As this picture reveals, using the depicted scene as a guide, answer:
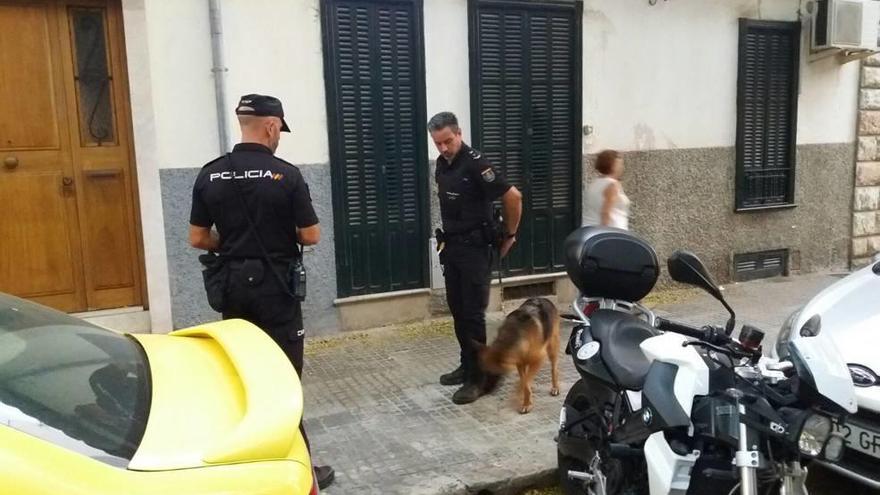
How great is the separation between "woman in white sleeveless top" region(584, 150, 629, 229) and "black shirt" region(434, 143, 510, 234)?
1.16 m

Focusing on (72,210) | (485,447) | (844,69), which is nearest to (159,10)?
(72,210)

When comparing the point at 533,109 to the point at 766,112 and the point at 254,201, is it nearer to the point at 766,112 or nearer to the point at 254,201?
the point at 766,112

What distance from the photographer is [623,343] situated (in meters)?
3.06

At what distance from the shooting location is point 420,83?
257 inches

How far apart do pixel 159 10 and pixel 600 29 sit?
3.93m

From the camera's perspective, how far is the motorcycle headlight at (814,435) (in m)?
2.17

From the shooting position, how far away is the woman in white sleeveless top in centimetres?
570

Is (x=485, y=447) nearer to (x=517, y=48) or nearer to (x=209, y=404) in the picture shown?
(x=209, y=404)

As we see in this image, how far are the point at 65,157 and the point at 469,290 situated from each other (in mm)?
3168

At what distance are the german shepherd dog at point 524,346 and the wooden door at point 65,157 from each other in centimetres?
301

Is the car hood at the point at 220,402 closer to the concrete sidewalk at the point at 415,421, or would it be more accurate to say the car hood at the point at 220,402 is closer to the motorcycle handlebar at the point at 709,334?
the motorcycle handlebar at the point at 709,334

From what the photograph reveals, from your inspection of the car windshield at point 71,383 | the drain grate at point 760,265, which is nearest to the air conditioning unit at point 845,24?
the drain grate at point 760,265

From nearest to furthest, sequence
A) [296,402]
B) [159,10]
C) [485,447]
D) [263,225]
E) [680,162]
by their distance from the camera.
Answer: [296,402], [263,225], [485,447], [159,10], [680,162]

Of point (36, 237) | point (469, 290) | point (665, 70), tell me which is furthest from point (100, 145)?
point (665, 70)
